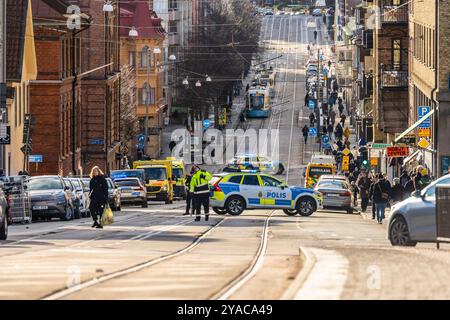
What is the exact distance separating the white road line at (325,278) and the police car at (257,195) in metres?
26.0

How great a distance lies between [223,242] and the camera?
30.4 meters

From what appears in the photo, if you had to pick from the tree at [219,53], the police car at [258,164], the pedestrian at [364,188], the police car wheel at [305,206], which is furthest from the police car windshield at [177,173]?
the tree at [219,53]

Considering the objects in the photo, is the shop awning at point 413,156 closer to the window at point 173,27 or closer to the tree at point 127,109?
the tree at point 127,109

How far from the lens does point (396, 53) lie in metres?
85.9

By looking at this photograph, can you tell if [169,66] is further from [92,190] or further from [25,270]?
[25,270]

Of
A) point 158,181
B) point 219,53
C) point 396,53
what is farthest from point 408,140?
point 219,53

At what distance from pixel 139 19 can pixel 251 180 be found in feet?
238

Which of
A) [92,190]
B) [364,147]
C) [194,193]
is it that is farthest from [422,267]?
[364,147]

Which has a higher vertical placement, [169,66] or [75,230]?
[169,66]

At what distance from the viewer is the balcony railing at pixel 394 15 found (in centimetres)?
8194

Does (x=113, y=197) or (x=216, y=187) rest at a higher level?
(x=216, y=187)

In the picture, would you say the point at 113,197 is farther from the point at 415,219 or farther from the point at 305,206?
the point at 415,219

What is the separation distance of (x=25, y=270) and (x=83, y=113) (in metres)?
70.7

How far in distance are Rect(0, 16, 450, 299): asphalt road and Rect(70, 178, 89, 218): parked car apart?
6941 mm
